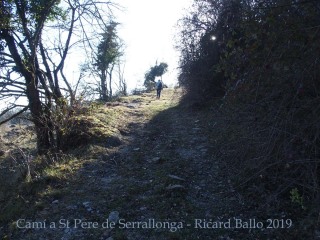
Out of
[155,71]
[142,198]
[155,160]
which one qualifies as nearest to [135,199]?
[142,198]

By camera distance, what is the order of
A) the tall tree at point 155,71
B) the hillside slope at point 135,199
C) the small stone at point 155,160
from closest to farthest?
the hillside slope at point 135,199
the small stone at point 155,160
the tall tree at point 155,71

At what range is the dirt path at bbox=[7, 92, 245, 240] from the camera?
14.0 ft

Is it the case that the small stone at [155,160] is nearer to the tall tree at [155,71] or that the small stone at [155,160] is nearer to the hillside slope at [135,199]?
the hillside slope at [135,199]

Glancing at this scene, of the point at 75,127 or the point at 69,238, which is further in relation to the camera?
the point at 75,127

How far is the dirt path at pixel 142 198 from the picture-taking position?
4.26m

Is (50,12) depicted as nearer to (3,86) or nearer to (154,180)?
(3,86)

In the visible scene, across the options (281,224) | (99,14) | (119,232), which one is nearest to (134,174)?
(119,232)

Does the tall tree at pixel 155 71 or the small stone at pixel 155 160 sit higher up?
the tall tree at pixel 155 71

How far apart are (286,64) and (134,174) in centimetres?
364

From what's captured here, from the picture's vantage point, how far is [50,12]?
8.33 metres

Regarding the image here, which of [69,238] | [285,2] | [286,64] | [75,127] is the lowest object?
[69,238]

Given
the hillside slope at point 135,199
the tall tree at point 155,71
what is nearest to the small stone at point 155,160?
the hillside slope at point 135,199

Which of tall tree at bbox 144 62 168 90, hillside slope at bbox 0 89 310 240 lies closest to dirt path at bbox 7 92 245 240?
hillside slope at bbox 0 89 310 240

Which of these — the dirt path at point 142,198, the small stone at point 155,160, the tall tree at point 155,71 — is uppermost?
the tall tree at point 155,71
